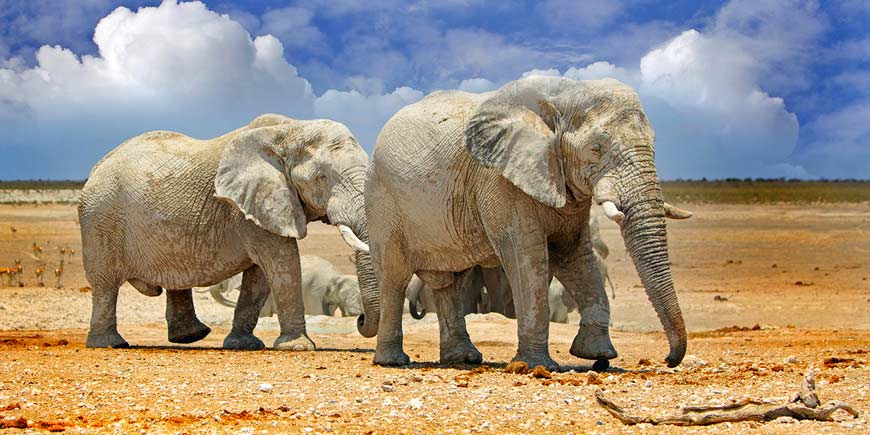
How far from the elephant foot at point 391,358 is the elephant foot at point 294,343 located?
7.55 feet

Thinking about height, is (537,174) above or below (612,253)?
below

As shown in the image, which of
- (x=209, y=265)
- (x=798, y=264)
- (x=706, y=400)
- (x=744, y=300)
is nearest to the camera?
(x=706, y=400)

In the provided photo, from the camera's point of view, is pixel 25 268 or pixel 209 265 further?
pixel 25 268

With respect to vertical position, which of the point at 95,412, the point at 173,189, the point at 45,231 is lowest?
the point at 95,412

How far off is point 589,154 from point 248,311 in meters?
6.59

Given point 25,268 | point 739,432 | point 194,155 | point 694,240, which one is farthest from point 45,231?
point 739,432

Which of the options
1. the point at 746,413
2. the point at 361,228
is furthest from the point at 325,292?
the point at 746,413

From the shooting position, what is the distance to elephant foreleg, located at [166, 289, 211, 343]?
1551 centimetres

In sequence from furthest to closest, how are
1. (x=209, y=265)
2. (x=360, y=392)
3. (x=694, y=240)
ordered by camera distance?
(x=694, y=240) → (x=209, y=265) → (x=360, y=392)

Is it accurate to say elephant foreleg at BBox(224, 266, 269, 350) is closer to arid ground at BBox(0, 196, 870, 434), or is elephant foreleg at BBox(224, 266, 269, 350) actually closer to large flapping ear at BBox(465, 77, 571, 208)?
arid ground at BBox(0, 196, 870, 434)

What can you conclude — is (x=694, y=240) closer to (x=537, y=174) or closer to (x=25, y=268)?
(x=25, y=268)

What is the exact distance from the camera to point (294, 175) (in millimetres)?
13766

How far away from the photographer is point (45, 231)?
46.6m

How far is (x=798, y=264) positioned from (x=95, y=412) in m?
31.2
